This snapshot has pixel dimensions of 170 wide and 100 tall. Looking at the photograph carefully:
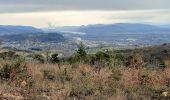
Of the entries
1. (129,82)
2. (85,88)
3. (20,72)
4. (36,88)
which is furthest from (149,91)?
(20,72)

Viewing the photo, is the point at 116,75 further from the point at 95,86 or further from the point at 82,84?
the point at 82,84

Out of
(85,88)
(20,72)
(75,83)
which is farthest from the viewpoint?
(20,72)

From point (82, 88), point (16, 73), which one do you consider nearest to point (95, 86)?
point (82, 88)

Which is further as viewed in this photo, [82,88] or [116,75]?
[116,75]

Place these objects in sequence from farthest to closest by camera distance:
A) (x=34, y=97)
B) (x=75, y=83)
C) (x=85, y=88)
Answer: (x=75, y=83) → (x=85, y=88) → (x=34, y=97)

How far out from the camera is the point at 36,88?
38.7ft

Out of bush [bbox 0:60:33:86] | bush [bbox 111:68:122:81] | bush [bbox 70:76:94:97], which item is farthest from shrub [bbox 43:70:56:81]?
bush [bbox 111:68:122:81]

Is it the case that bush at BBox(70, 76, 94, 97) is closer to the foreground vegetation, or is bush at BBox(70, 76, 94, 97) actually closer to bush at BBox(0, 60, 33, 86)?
the foreground vegetation

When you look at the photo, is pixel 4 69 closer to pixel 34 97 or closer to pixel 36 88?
pixel 36 88

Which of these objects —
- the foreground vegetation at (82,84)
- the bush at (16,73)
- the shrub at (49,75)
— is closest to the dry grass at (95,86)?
the foreground vegetation at (82,84)

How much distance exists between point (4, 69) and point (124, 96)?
492cm

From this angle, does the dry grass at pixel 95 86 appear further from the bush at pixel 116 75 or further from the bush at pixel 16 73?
the bush at pixel 16 73

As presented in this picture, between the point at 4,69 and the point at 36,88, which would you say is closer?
the point at 36,88

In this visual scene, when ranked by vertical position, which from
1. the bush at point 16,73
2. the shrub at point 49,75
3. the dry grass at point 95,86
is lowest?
the shrub at point 49,75
